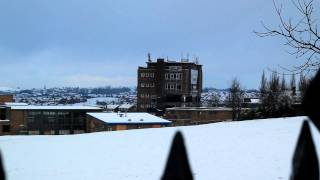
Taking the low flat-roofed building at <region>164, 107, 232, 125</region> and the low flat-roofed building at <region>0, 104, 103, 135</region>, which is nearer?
the low flat-roofed building at <region>0, 104, 103, 135</region>

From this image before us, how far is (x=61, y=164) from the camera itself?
1481cm

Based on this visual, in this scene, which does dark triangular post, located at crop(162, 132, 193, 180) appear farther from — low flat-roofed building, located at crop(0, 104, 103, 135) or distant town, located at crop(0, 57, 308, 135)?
low flat-roofed building, located at crop(0, 104, 103, 135)

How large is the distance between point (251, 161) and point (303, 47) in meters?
7.06

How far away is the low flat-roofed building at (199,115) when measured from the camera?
276 ft

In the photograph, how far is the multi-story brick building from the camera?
130250 mm

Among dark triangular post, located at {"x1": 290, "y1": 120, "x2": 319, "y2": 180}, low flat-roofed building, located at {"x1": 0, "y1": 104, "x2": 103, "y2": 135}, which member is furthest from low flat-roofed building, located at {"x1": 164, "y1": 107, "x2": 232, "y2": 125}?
dark triangular post, located at {"x1": 290, "y1": 120, "x2": 319, "y2": 180}

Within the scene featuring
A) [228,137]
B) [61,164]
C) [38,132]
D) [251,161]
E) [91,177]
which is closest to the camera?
[91,177]

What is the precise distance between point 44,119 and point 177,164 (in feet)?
274

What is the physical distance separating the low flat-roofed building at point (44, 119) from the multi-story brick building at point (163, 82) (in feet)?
148

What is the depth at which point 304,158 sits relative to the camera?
1.54m

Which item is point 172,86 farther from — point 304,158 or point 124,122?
point 304,158

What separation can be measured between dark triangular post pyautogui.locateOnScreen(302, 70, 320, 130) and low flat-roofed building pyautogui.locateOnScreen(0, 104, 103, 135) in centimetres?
8213

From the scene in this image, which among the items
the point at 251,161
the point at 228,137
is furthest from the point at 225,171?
the point at 228,137

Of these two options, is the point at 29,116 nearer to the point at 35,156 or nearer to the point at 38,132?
the point at 38,132
